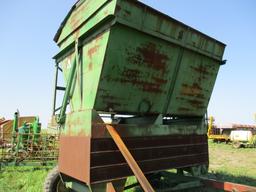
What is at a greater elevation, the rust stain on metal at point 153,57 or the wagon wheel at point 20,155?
the rust stain on metal at point 153,57

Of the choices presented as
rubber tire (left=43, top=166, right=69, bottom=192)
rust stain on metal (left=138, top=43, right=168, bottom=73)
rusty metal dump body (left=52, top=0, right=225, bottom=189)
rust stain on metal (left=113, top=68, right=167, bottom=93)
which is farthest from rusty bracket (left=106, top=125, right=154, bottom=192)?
rubber tire (left=43, top=166, right=69, bottom=192)

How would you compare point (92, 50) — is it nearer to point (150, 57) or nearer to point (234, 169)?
point (150, 57)

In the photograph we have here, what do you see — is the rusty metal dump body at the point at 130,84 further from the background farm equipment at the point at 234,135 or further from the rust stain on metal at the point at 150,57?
the background farm equipment at the point at 234,135

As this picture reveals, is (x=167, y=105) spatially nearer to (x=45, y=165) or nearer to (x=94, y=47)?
(x=94, y=47)

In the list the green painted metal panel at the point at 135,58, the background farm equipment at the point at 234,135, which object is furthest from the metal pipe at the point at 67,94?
the background farm equipment at the point at 234,135

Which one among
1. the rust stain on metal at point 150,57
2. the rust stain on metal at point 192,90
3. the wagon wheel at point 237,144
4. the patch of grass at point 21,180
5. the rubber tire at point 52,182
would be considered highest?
the rust stain on metal at point 150,57

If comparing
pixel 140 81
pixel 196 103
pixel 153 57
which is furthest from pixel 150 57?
pixel 196 103

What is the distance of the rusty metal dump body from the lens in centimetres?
412

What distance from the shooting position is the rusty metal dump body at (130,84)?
412 centimetres

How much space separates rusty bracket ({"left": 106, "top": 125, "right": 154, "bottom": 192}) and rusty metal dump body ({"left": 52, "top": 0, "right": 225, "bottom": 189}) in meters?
0.19

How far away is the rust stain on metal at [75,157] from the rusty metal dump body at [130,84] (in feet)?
0.05

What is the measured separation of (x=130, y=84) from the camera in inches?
182

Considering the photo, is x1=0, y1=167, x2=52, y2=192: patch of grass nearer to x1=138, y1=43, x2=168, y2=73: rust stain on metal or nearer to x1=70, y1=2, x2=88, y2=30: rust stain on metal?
x1=70, y1=2, x2=88, y2=30: rust stain on metal

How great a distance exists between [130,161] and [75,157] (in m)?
1.11
